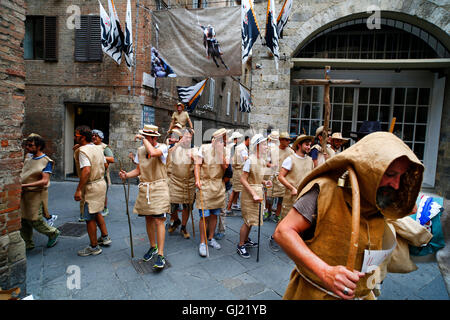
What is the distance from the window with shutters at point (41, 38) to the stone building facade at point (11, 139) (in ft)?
26.9

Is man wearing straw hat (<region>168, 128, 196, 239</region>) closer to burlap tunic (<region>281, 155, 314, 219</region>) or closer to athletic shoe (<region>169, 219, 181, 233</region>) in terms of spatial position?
athletic shoe (<region>169, 219, 181, 233</region>)

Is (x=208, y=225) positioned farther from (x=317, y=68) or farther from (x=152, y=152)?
(x=317, y=68)

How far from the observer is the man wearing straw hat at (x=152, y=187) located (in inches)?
151

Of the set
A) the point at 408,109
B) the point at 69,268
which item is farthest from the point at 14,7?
the point at 408,109

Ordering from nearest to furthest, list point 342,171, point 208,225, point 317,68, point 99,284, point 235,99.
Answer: point 342,171 → point 99,284 → point 208,225 → point 317,68 → point 235,99

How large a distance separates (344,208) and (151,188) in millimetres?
3045

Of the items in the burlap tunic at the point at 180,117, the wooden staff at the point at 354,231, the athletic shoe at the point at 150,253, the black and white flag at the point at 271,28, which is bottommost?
the athletic shoe at the point at 150,253

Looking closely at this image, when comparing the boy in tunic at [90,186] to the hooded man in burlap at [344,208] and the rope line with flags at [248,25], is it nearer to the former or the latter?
the hooded man in burlap at [344,208]

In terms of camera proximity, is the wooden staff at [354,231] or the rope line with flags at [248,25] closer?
the wooden staff at [354,231]

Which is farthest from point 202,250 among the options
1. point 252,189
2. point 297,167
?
point 297,167

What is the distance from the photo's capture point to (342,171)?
1.56 m

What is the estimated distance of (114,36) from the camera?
7.89 m

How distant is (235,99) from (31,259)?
897 inches

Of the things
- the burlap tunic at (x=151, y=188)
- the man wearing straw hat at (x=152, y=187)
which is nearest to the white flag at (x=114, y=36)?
the man wearing straw hat at (x=152, y=187)
